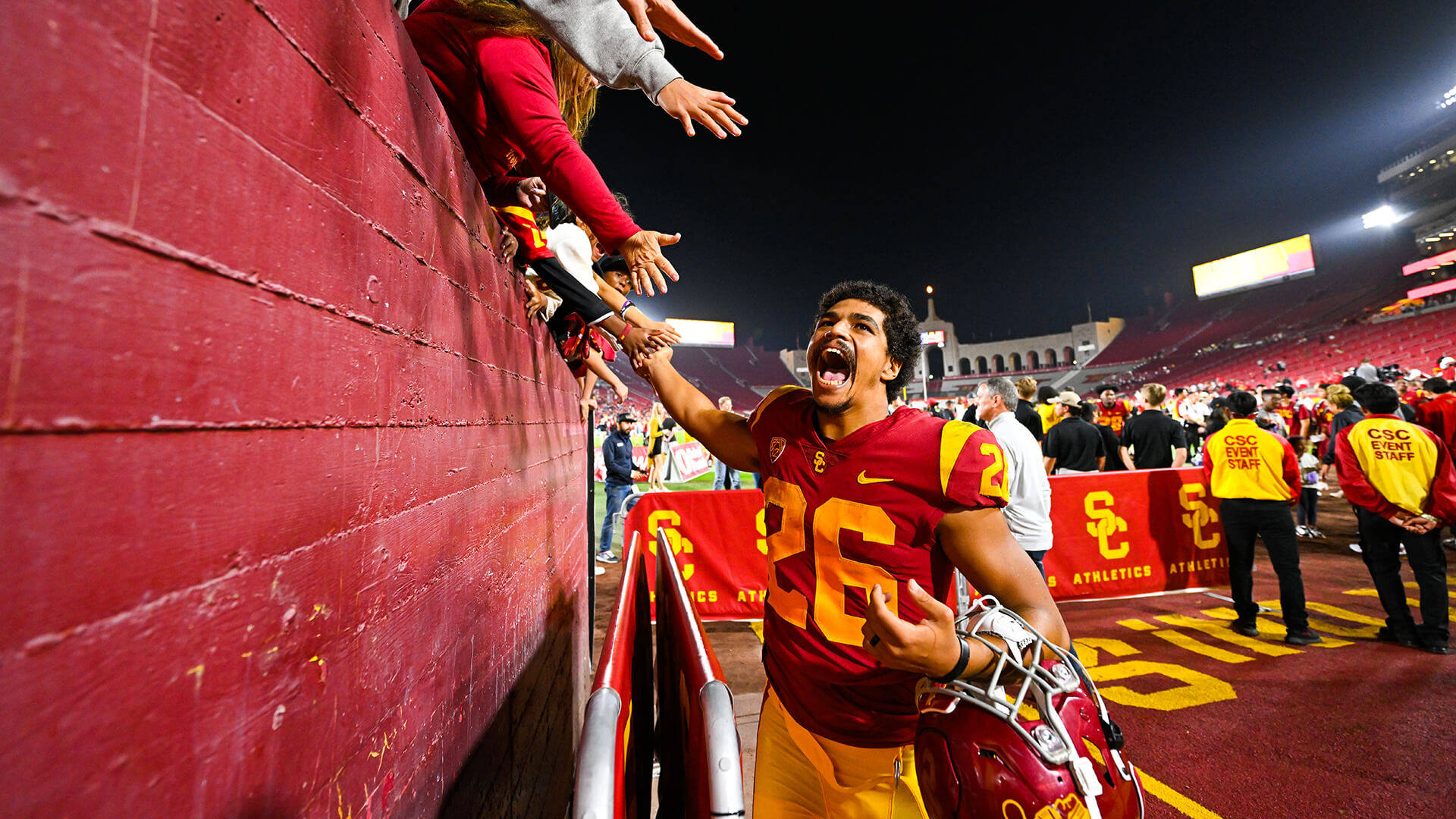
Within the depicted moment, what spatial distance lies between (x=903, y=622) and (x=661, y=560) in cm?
165

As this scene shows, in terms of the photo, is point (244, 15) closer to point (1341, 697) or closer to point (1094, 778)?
point (1094, 778)

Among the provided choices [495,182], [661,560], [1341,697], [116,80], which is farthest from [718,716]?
[1341,697]

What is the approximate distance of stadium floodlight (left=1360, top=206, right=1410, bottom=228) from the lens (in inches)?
1487

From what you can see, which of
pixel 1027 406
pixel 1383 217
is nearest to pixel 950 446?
pixel 1027 406

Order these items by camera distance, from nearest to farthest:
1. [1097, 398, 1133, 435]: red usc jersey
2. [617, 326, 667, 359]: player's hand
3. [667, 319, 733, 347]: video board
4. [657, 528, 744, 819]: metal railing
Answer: [657, 528, 744, 819]: metal railing < [617, 326, 667, 359]: player's hand < [1097, 398, 1133, 435]: red usc jersey < [667, 319, 733, 347]: video board

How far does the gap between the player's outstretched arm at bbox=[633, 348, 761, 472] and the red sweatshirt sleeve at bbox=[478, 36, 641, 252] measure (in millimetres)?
764

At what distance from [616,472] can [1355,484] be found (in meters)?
8.24

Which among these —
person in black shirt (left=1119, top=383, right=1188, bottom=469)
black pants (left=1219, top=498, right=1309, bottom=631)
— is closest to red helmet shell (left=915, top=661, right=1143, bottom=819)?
black pants (left=1219, top=498, right=1309, bottom=631)

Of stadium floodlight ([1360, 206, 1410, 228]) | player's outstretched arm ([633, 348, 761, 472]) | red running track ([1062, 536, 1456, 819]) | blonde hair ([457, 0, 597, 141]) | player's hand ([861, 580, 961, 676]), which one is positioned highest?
stadium floodlight ([1360, 206, 1410, 228])

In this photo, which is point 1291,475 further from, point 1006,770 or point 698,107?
point 698,107

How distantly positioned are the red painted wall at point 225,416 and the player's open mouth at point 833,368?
46.8 inches

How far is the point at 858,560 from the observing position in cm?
175

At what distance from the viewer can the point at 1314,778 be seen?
3.14 metres

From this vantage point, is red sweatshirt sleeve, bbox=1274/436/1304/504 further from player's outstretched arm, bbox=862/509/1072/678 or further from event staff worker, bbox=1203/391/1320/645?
player's outstretched arm, bbox=862/509/1072/678
